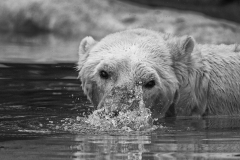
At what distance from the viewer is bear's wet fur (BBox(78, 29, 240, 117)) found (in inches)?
259

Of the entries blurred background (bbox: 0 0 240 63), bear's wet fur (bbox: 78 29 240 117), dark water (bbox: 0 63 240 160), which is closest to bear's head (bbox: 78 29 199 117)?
bear's wet fur (bbox: 78 29 240 117)

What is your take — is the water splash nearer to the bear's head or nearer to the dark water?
the bear's head

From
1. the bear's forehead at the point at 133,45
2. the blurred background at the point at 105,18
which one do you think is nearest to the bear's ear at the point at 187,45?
the bear's forehead at the point at 133,45

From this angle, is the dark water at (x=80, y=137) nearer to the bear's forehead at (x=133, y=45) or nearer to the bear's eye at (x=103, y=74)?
the bear's eye at (x=103, y=74)

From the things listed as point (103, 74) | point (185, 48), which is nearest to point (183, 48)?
point (185, 48)

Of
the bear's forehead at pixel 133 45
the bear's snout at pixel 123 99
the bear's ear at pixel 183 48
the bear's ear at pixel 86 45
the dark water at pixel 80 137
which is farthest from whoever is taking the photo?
the bear's ear at pixel 86 45

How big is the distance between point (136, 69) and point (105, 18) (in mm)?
11852

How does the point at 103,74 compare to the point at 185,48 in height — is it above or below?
below

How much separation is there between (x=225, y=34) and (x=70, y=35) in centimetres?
442

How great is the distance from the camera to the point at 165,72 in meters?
6.79

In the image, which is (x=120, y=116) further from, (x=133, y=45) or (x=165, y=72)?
(x=133, y=45)

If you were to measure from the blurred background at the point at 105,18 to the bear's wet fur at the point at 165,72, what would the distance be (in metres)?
9.09

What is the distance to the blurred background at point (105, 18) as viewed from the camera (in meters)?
16.9

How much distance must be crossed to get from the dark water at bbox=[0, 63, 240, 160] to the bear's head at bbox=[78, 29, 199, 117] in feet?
1.14
